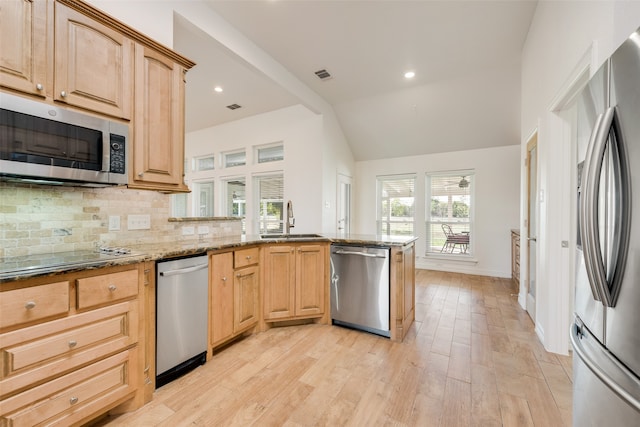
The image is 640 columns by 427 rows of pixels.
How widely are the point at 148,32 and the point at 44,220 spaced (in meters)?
1.61

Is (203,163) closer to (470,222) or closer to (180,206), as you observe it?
(180,206)

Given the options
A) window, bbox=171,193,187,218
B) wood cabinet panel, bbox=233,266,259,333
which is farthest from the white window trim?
window, bbox=171,193,187,218

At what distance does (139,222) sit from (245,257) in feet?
2.94

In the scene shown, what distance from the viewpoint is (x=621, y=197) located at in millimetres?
857

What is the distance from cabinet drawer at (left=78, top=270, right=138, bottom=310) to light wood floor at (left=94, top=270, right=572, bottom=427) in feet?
2.40

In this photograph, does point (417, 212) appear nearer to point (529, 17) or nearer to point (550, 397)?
point (529, 17)

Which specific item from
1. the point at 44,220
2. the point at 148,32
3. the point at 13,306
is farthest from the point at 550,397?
the point at 148,32

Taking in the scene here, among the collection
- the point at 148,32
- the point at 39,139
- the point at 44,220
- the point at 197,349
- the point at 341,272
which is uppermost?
the point at 148,32

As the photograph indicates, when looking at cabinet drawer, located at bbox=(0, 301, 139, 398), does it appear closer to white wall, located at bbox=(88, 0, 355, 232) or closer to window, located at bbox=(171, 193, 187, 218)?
white wall, located at bbox=(88, 0, 355, 232)

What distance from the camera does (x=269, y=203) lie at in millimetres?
5750

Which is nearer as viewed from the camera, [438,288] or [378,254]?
[378,254]

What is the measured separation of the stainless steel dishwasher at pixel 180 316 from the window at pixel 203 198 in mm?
4849

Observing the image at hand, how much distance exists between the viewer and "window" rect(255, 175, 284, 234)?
5.65 m

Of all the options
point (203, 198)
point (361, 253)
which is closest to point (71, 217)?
point (361, 253)
